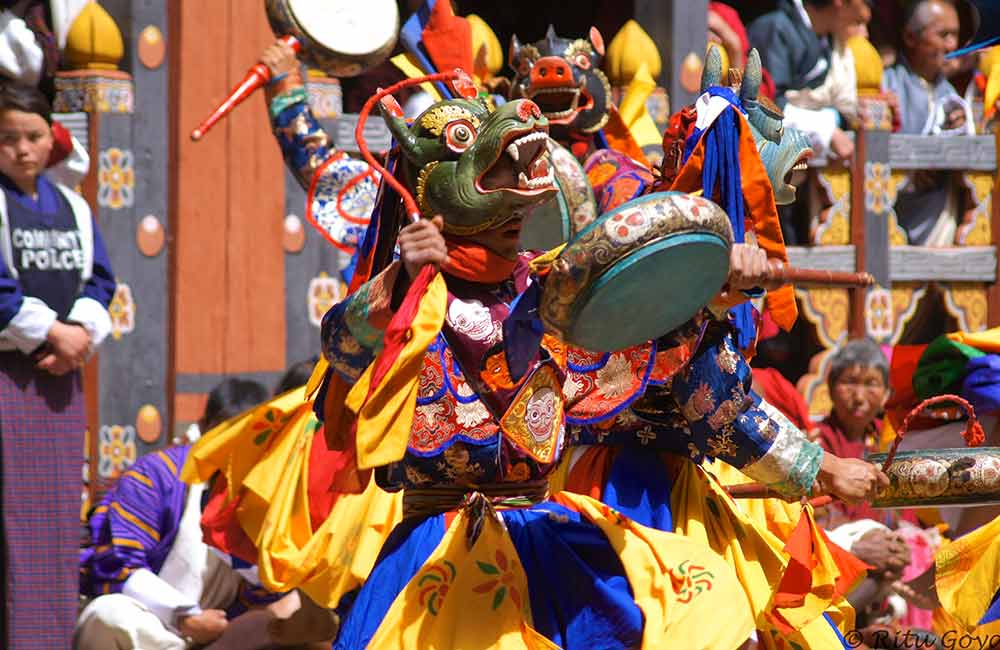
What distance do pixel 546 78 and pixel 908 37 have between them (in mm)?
4409

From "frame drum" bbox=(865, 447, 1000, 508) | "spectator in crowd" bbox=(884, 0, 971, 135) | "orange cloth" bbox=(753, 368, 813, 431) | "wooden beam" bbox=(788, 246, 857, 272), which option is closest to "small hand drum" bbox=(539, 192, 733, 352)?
"frame drum" bbox=(865, 447, 1000, 508)

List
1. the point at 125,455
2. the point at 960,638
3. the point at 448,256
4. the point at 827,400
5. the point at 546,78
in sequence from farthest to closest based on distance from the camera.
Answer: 1. the point at 827,400
2. the point at 125,455
3. the point at 546,78
4. the point at 960,638
5. the point at 448,256

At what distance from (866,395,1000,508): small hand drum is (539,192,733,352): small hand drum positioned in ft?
2.63

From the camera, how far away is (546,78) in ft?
19.0

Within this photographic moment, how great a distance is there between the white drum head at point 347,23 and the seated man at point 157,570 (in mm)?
1167

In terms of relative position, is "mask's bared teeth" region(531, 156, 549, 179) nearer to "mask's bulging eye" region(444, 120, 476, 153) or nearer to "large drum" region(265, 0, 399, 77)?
"mask's bulging eye" region(444, 120, 476, 153)

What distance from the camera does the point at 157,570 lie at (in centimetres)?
609

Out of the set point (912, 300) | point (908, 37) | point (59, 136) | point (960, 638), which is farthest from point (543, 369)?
point (908, 37)

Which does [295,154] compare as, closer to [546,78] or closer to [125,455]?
[546,78]

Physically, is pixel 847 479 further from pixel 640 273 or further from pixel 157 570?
pixel 157 570

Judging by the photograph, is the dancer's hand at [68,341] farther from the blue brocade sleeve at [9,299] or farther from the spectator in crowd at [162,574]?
the spectator in crowd at [162,574]

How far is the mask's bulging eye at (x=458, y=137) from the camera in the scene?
3.88m

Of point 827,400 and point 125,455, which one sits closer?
point 125,455

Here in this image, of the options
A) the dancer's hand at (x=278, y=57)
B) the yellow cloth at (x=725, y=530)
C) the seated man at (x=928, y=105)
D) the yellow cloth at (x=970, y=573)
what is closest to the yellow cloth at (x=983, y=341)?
the yellow cloth at (x=970, y=573)
